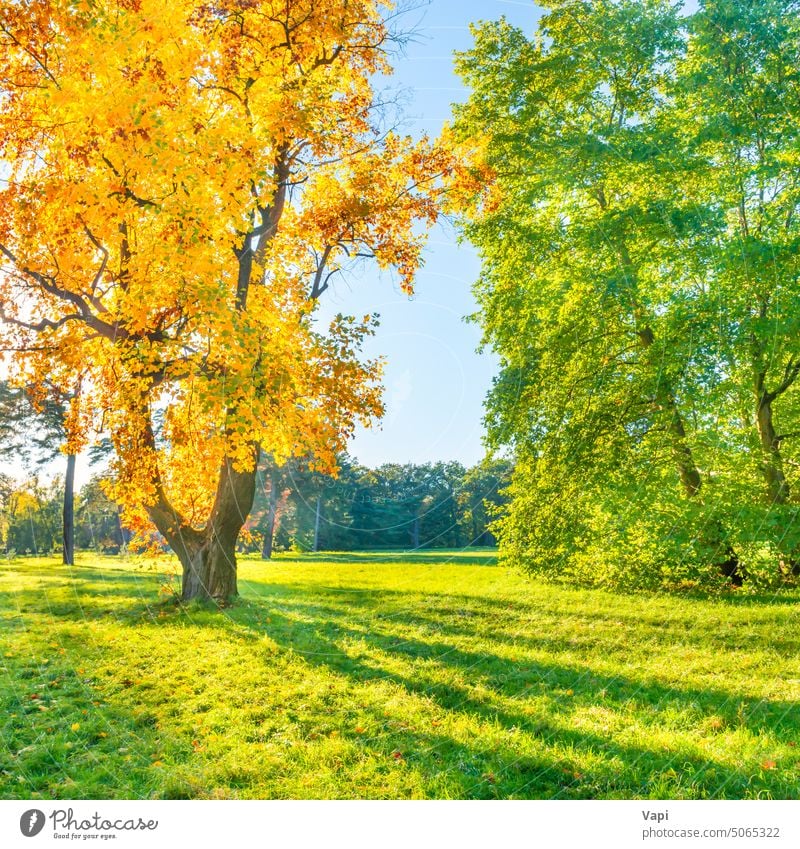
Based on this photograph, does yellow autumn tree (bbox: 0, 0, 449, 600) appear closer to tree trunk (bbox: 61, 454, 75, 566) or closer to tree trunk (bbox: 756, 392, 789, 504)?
tree trunk (bbox: 61, 454, 75, 566)

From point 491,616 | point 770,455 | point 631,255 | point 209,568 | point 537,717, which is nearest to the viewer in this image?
point 537,717

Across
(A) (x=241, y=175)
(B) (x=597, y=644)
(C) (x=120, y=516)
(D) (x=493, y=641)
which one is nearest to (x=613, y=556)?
(B) (x=597, y=644)

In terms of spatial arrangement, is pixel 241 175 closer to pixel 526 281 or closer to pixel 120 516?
pixel 526 281

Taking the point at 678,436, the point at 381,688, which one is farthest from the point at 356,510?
the point at 678,436

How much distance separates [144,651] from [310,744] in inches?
45.5

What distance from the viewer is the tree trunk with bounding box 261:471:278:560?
12.3 ft

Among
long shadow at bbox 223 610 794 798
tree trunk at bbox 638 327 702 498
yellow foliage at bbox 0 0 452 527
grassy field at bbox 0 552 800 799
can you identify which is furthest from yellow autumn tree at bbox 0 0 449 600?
tree trunk at bbox 638 327 702 498

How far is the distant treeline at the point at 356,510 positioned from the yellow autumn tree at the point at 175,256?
22cm

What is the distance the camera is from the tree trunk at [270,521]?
375 cm

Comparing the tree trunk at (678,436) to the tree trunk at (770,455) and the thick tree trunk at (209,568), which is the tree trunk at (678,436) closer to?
the tree trunk at (770,455)

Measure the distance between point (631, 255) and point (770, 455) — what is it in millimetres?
2274

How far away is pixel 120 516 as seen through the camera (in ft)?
11.4

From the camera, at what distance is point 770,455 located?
4.84 meters

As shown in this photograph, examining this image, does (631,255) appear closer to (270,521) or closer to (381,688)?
(270,521)
